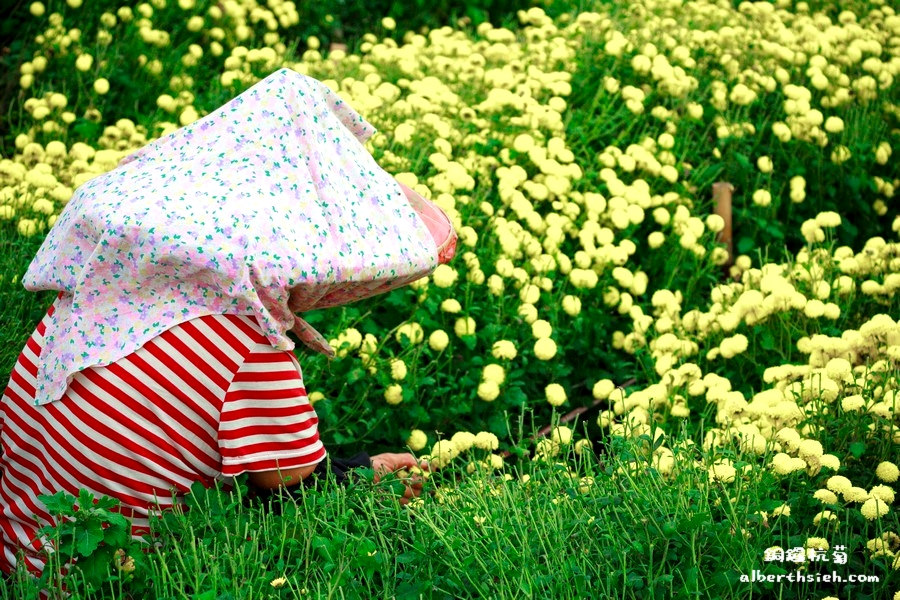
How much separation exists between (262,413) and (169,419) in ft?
0.63

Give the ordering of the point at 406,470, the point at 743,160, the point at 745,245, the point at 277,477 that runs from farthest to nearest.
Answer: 1. the point at 743,160
2. the point at 745,245
3. the point at 406,470
4. the point at 277,477

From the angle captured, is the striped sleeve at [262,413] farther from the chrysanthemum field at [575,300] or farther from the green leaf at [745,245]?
the green leaf at [745,245]

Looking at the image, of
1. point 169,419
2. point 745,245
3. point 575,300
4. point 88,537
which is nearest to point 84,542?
point 88,537

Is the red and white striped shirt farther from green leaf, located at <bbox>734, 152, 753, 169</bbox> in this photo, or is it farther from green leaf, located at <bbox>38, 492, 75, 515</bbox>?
green leaf, located at <bbox>734, 152, 753, 169</bbox>

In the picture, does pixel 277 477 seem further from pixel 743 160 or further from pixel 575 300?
pixel 743 160

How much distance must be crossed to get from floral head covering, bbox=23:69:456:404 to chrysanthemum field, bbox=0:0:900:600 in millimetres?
431

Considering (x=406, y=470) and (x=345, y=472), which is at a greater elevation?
(x=345, y=472)

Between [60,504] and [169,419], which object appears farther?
[169,419]

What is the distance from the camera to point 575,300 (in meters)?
3.48

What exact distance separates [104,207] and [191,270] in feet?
0.80

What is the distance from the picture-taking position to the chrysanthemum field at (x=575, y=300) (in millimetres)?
1993

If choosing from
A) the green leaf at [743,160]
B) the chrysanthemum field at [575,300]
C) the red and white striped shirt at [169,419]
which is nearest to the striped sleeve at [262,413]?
the red and white striped shirt at [169,419]

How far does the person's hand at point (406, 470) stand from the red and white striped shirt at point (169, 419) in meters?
0.38

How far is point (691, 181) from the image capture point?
14.3ft
